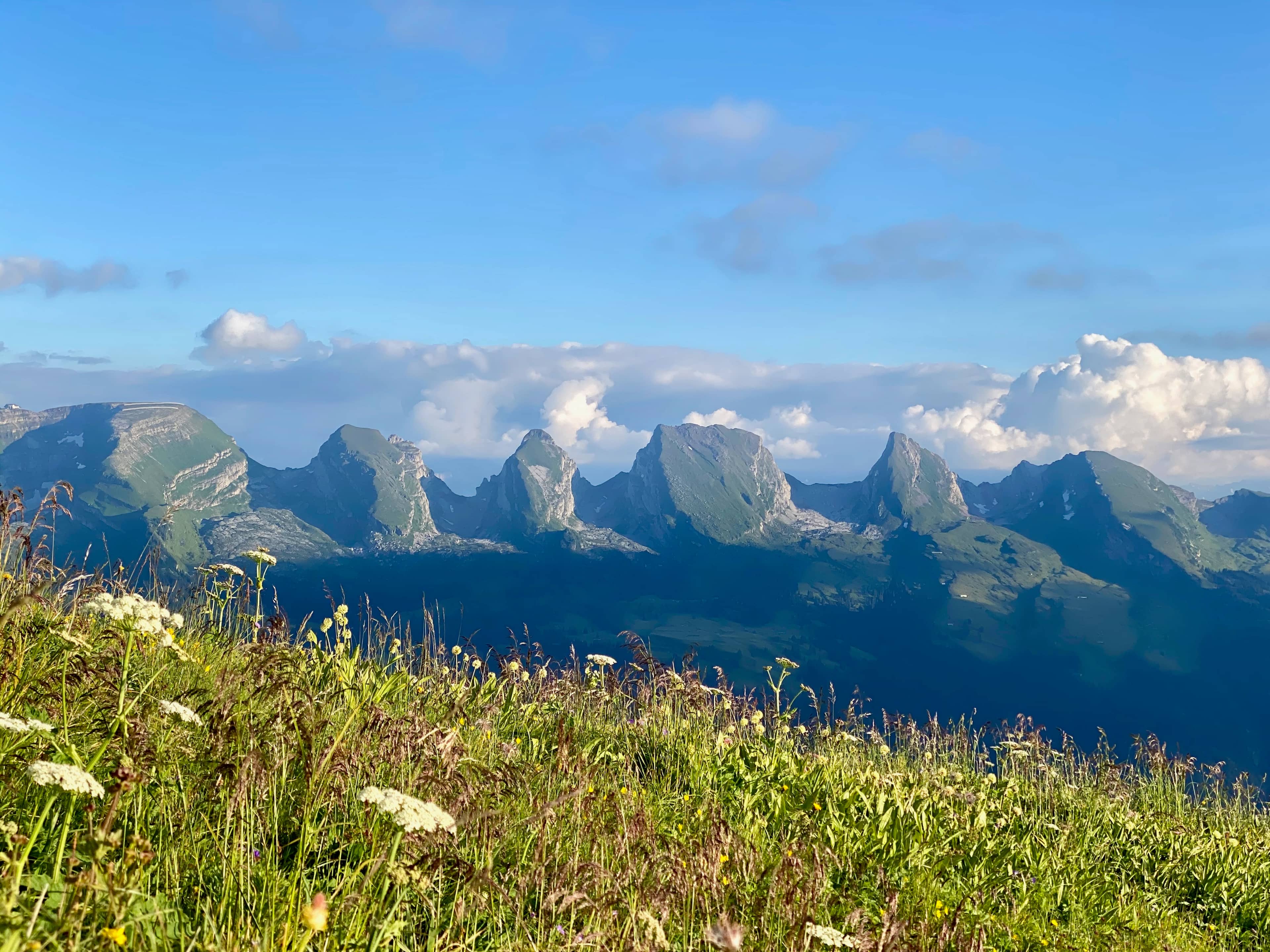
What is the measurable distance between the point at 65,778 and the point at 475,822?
210cm

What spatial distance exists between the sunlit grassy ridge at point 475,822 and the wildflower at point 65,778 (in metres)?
0.03

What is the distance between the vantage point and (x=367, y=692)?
6121 mm

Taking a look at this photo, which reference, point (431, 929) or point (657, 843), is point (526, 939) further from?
point (657, 843)

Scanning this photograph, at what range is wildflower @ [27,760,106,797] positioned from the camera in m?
2.71

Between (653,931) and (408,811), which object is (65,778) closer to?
(408,811)

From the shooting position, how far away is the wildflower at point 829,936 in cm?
361

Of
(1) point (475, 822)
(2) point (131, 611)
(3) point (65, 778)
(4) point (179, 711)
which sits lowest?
(1) point (475, 822)

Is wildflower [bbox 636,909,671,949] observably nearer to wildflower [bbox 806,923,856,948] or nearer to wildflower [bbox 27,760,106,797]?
wildflower [bbox 806,923,856,948]

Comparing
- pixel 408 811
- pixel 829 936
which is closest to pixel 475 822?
pixel 408 811

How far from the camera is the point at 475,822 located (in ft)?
14.2

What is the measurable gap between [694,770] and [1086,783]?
23.3ft

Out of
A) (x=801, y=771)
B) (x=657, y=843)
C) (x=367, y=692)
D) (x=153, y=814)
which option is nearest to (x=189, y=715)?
(x=153, y=814)

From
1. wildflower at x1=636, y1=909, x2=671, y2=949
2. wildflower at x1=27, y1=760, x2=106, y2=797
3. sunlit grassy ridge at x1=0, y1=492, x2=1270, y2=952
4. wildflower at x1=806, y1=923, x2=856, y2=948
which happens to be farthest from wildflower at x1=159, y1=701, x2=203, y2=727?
wildflower at x1=806, y1=923, x2=856, y2=948

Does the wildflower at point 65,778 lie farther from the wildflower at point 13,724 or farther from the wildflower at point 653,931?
the wildflower at point 653,931
